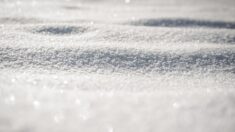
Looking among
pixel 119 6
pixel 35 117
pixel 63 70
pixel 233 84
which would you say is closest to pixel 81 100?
pixel 35 117

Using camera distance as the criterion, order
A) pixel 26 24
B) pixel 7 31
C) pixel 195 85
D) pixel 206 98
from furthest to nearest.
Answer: pixel 26 24, pixel 7 31, pixel 195 85, pixel 206 98

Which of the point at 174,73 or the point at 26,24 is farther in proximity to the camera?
the point at 26,24

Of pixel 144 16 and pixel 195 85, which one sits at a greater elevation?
pixel 144 16

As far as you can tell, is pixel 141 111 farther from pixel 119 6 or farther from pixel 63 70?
pixel 119 6

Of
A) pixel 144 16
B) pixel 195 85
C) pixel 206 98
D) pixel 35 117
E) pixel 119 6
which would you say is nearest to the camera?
pixel 35 117

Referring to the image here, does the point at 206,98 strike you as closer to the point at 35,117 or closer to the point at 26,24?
the point at 35,117

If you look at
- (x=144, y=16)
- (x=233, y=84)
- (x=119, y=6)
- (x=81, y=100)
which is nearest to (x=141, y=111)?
(x=81, y=100)
